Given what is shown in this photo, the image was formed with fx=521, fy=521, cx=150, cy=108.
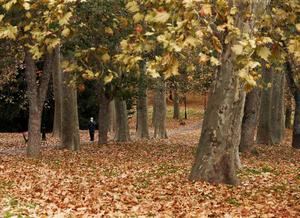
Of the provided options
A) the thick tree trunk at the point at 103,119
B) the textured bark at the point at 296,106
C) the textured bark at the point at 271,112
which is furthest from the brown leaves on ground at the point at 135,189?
the textured bark at the point at 271,112

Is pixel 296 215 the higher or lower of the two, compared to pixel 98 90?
lower

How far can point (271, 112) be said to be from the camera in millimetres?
32938

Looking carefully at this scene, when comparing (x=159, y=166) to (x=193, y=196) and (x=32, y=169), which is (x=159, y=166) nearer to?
(x=32, y=169)

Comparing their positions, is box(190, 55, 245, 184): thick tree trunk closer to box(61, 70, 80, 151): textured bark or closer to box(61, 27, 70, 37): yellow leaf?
box(61, 27, 70, 37): yellow leaf

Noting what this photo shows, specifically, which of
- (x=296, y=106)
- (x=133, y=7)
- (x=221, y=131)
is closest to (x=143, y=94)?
(x=296, y=106)

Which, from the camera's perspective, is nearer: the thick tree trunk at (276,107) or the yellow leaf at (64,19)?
the yellow leaf at (64,19)

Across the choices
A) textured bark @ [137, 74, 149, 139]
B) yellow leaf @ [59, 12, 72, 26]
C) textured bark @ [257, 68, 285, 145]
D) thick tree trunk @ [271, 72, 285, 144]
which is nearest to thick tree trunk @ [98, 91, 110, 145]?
textured bark @ [137, 74, 149, 139]

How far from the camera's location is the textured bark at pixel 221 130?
1280cm

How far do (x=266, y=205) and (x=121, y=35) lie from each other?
558 inches

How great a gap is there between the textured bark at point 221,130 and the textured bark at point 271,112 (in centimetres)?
1599

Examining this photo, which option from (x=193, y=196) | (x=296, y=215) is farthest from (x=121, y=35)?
(x=296, y=215)

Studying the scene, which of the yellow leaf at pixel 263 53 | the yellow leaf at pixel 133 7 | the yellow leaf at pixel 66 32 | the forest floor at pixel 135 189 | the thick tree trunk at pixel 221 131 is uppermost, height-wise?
the yellow leaf at pixel 133 7

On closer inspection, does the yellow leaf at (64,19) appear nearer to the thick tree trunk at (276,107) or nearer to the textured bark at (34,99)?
the textured bark at (34,99)

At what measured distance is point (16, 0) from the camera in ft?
23.4
